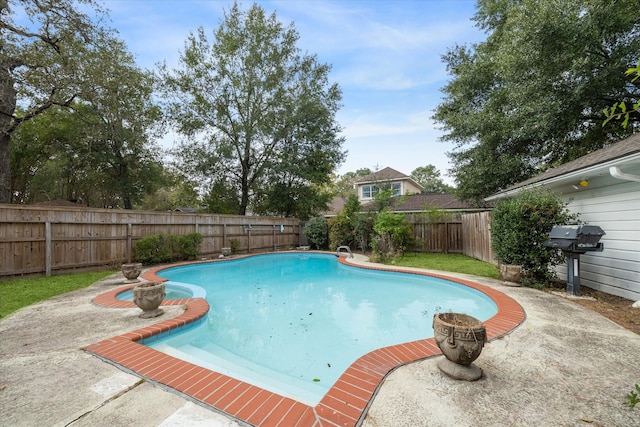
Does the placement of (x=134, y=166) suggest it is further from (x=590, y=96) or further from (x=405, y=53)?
(x=590, y=96)

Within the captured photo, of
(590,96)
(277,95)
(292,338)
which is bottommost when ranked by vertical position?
(292,338)

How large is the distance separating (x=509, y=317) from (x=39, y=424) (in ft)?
16.9

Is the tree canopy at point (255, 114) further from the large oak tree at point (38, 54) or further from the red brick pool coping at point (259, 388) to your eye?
the red brick pool coping at point (259, 388)

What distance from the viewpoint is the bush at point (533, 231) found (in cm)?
584

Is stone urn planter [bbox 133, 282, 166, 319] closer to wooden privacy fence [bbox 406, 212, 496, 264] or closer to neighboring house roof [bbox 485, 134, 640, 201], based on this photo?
neighboring house roof [bbox 485, 134, 640, 201]

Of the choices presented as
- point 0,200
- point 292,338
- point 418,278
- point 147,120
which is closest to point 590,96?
point 418,278

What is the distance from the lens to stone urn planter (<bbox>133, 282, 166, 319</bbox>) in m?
3.96

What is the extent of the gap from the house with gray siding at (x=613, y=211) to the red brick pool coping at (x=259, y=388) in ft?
11.3

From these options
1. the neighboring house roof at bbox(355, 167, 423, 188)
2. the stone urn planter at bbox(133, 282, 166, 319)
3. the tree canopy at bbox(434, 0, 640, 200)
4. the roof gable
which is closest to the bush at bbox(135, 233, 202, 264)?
the stone urn planter at bbox(133, 282, 166, 319)

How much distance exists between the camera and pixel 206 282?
25.5 feet

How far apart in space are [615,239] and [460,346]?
17.8 feet

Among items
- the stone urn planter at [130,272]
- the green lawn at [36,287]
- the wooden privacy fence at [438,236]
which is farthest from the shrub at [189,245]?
the wooden privacy fence at [438,236]

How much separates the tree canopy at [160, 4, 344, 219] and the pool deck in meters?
15.3

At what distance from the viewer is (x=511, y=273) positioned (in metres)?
6.15
